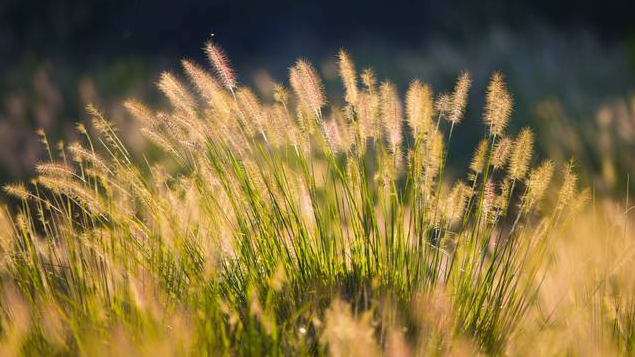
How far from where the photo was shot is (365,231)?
5.73 ft

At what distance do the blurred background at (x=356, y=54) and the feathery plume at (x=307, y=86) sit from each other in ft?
2.79

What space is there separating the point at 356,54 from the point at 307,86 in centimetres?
505

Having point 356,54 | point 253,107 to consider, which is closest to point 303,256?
point 253,107

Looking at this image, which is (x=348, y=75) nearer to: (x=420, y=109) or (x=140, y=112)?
(x=420, y=109)

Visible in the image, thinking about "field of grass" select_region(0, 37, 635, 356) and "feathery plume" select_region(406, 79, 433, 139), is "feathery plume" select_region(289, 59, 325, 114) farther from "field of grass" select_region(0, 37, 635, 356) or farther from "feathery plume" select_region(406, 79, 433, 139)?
"feathery plume" select_region(406, 79, 433, 139)

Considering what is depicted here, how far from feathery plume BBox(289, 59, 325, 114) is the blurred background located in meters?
0.85

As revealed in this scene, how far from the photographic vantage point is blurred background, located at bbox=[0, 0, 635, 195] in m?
4.79

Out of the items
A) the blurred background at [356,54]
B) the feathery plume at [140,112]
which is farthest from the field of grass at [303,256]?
the blurred background at [356,54]

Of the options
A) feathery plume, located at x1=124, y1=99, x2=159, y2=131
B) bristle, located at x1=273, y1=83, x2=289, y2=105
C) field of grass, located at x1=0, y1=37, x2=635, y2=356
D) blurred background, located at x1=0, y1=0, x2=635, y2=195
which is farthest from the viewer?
blurred background, located at x1=0, y1=0, x2=635, y2=195

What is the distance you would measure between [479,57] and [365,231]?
4.58 m

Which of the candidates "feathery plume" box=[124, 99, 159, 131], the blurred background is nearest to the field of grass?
"feathery plume" box=[124, 99, 159, 131]

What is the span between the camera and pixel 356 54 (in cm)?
678

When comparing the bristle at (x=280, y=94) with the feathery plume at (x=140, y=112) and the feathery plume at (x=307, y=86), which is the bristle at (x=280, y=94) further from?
the feathery plume at (x=140, y=112)

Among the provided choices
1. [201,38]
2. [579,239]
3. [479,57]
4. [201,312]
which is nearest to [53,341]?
[201,312]
